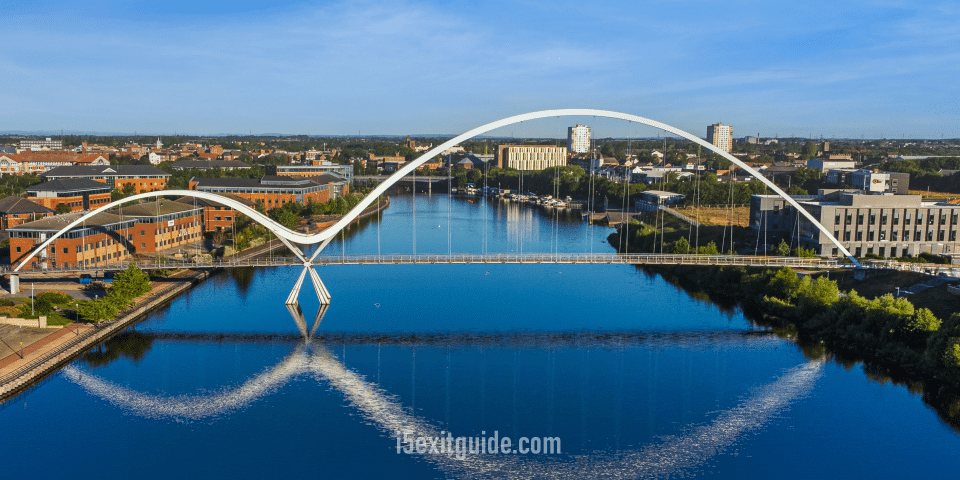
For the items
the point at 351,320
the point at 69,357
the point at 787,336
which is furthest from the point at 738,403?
the point at 69,357

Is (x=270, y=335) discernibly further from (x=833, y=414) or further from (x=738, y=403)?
(x=833, y=414)

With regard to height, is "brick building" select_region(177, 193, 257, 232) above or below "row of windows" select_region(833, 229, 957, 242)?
below

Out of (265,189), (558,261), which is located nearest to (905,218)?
(558,261)

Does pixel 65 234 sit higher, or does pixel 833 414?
pixel 65 234

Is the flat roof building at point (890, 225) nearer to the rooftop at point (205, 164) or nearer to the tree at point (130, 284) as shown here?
the tree at point (130, 284)

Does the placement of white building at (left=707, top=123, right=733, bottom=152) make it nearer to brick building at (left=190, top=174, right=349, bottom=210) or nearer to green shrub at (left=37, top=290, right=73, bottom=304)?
brick building at (left=190, top=174, right=349, bottom=210)

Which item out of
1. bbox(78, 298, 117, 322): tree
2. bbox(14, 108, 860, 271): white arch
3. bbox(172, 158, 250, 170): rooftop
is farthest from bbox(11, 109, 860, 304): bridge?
bbox(172, 158, 250, 170): rooftop

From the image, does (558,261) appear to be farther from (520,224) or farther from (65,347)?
(520,224)
